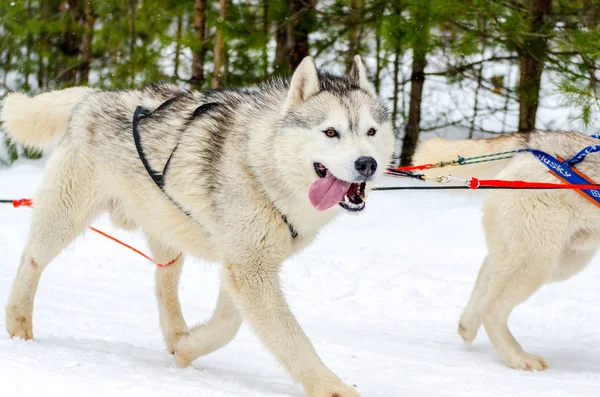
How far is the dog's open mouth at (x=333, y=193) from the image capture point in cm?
353

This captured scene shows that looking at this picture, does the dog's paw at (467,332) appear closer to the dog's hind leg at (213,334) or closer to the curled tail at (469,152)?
the curled tail at (469,152)

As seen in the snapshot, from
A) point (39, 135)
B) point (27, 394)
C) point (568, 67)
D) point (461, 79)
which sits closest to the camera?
point (27, 394)

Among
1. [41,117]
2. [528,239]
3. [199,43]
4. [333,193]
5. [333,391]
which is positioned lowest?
[199,43]

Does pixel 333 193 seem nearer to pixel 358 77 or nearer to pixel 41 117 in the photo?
pixel 358 77

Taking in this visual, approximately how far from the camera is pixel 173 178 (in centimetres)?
411

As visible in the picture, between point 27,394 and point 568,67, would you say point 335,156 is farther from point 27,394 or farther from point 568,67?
point 568,67

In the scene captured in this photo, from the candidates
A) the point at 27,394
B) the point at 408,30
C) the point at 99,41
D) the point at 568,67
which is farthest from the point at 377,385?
the point at 99,41

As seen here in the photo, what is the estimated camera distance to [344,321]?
6297 mm

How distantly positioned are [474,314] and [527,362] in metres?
0.61

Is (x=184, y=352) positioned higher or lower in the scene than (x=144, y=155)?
lower

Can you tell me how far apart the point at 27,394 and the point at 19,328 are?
1.54 meters

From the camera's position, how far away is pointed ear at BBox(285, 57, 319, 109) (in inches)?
147

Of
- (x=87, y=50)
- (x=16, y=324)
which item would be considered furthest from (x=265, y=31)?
(x=16, y=324)

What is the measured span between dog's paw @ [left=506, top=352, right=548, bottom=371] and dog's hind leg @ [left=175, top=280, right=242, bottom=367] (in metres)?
2.05
